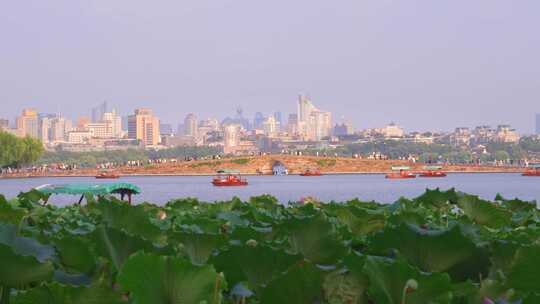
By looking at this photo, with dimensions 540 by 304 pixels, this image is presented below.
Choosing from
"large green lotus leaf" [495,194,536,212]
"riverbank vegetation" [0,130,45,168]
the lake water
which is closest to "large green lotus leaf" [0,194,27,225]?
"large green lotus leaf" [495,194,536,212]

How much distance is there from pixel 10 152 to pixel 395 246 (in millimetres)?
113156

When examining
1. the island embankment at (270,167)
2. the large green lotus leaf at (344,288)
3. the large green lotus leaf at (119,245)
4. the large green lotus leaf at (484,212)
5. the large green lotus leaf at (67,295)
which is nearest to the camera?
the large green lotus leaf at (67,295)

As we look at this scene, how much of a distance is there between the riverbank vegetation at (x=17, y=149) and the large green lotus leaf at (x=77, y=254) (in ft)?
367

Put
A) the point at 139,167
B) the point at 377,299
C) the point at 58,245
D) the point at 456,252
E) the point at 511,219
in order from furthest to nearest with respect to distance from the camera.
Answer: the point at 139,167
the point at 511,219
the point at 58,245
the point at 456,252
the point at 377,299

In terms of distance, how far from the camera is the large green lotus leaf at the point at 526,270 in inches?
102

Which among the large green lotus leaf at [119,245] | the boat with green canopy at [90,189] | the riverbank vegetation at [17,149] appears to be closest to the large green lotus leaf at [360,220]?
the large green lotus leaf at [119,245]

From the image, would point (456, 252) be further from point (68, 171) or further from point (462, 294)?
point (68, 171)

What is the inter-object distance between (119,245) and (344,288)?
879 mm

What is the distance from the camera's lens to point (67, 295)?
2113 millimetres

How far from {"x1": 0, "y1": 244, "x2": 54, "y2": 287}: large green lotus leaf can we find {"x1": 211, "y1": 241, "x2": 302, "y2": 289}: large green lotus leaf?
1.64 ft

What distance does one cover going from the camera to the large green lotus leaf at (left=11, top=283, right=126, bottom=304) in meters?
2.11

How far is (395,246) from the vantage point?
303cm

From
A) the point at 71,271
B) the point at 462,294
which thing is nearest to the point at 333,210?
the point at 71,271

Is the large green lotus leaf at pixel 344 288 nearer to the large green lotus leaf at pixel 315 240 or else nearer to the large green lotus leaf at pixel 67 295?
the large green lotus leaf at pixel 67 295
